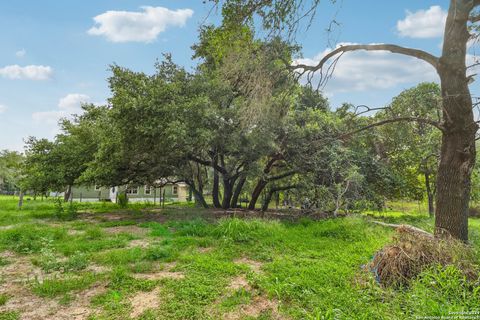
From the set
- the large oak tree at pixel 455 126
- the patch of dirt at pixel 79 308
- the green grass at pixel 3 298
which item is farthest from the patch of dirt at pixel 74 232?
the large oak tree at pixel 455 126

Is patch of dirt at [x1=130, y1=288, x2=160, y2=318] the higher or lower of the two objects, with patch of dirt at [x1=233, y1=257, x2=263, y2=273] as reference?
lower

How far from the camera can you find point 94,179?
10523 mm

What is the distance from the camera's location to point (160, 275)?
4.06m

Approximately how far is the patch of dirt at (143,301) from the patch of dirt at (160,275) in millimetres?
394

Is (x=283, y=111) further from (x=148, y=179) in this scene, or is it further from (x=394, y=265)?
(x=148, y=179)

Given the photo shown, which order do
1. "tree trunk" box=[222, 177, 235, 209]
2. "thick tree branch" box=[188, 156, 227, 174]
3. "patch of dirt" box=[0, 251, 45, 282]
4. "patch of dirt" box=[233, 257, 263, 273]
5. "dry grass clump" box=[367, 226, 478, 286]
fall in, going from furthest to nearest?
"tree trunk" box=[222, 177, 235, 209] → "thick tree branch" box=[188, 156, 227, 174] → "patch of dirt" box=[233, 257, 263, 273] → "patch of dirt" box=[0, 251, 45, 282] → "dry grass clump" box=[367, 226, 478, 286]

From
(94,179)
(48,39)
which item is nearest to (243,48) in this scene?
(48,39)

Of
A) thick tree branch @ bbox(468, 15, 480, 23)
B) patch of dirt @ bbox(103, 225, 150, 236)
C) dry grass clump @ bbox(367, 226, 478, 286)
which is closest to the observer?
dry grass clump @ bbox(367, 226, 478, 286)

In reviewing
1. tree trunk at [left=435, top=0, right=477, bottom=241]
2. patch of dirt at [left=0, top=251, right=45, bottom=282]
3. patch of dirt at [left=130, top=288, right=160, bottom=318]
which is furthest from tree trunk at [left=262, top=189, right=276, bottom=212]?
patch of dirt at [left=130, top=288, right=160, bottom=318]

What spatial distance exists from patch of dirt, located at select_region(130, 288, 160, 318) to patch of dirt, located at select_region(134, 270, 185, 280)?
39 centimetres

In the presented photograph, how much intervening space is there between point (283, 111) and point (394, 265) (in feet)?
14.2

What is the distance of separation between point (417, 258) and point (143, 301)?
11.3ft

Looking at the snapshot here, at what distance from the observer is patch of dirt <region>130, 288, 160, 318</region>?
120 inches

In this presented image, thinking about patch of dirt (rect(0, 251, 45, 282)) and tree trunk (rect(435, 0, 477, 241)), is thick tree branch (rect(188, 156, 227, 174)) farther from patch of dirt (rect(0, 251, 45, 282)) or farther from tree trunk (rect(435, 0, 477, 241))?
tree trunk (rect(435, 0, 477, 241))
